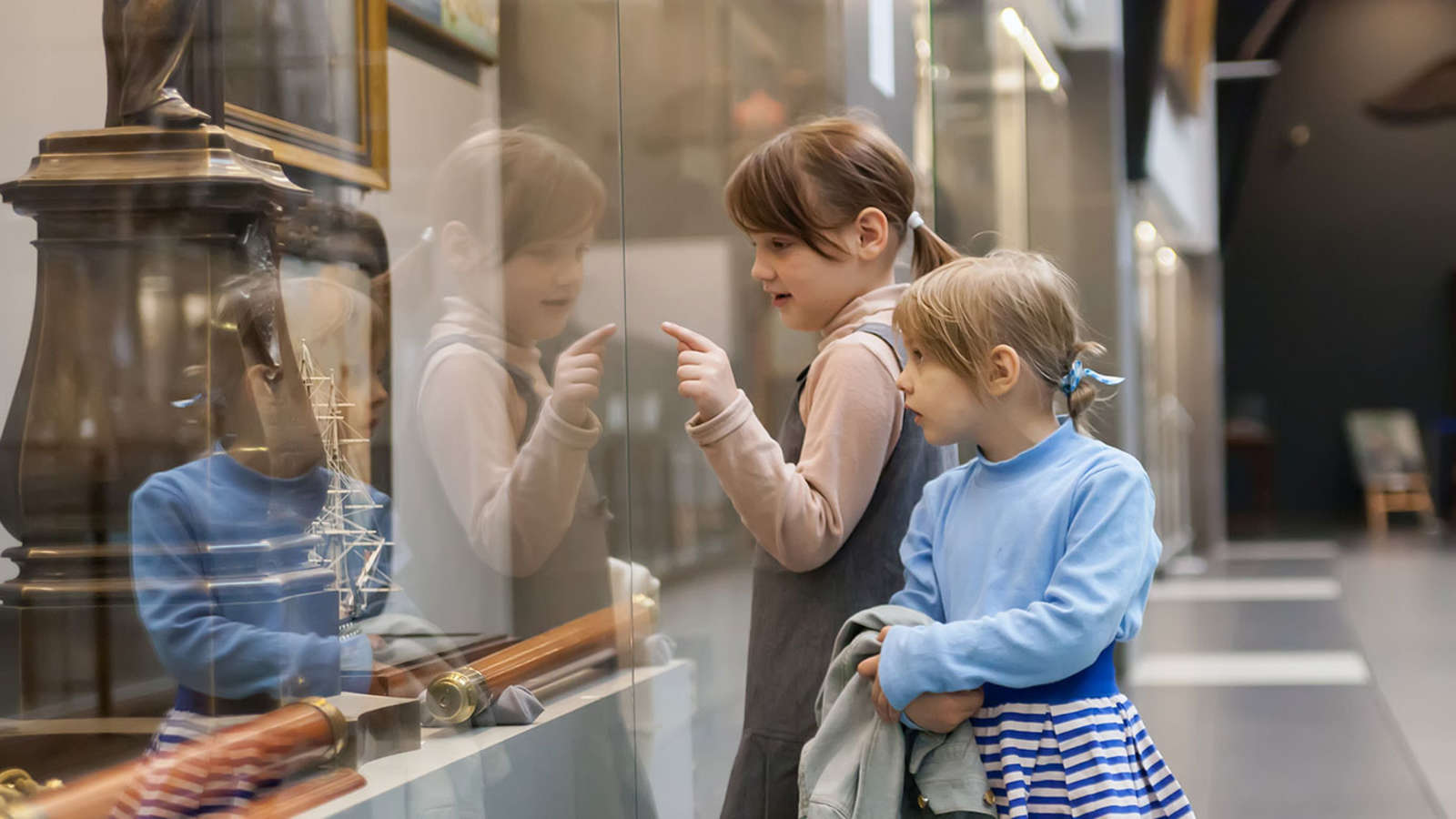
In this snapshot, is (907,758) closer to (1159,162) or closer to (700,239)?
(700,239)

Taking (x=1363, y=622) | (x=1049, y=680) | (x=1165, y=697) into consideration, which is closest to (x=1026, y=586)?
(x=1049, y=680)

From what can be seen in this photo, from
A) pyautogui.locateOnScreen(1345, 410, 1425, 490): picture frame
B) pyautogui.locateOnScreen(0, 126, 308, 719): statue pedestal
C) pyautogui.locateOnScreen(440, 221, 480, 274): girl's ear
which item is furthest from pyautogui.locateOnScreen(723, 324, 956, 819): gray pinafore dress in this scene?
pyautogui.locateOnScreen(1345, 410, 1425, 490): picture frame

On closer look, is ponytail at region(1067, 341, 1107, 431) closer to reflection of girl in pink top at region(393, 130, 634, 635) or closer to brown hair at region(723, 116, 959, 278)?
brown hair at region(723, 116, 959, 278)

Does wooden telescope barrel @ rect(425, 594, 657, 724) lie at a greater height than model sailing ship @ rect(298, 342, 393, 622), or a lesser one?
lesser

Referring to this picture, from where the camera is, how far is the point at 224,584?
106 centimetres

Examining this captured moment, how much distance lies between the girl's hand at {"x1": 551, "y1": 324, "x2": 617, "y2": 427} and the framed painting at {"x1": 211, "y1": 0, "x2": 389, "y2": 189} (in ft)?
1.01

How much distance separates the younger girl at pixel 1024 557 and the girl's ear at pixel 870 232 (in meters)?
0.19

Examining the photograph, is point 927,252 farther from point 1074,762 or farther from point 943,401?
point 1074,762

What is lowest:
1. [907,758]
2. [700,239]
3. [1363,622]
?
[1363,622]

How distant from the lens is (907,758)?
1.39 m

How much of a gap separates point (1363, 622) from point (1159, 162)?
3.04m

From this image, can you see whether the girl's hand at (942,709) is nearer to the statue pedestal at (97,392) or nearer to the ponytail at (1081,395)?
the ponytail at (1081,395)

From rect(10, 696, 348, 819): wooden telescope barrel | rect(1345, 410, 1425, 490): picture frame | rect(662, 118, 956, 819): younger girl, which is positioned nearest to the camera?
rect(10, 696, 348, 819): wooden telescope barrel

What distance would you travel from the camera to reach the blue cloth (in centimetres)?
102
